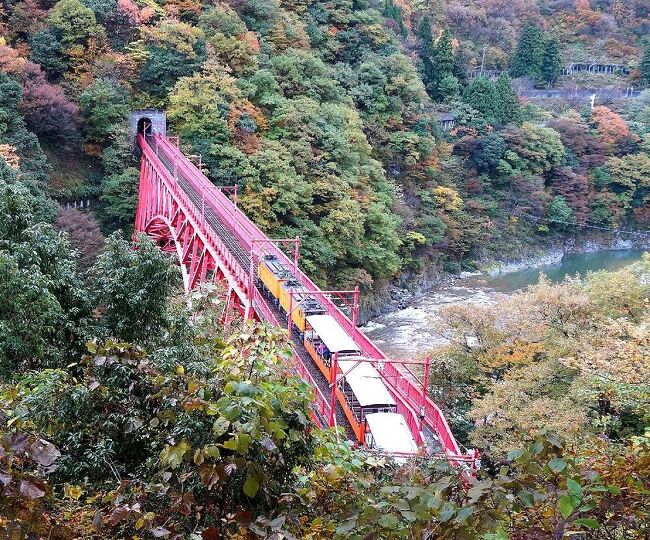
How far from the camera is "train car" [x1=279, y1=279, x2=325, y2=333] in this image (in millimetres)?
14406

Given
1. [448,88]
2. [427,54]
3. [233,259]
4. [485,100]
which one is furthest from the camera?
[427,54]

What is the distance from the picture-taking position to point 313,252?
1124 inches

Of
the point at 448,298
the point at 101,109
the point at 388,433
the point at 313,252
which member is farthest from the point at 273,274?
the point at 448,298

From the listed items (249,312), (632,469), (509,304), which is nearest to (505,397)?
(509,304)

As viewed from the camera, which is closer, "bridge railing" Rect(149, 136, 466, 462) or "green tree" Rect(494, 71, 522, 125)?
"bridge railing" Rect(149, 136, 466, 462)

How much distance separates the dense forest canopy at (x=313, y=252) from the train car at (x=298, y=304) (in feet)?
8.62

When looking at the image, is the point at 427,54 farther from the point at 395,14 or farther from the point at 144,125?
the point at 144,125

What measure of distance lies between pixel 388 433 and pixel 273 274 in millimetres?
6812

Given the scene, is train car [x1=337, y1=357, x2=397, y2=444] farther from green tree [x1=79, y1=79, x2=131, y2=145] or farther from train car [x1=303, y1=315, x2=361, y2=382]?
green tree [x1=79, y1=79, x2=131, y2=145]

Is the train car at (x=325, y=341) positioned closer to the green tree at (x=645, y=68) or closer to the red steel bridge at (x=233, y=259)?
the red steel bridge at (x=233, y=259)

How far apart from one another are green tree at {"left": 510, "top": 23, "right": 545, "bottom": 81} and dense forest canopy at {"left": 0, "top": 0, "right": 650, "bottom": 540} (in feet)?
1.28

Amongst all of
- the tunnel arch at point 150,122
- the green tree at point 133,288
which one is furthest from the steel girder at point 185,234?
the tunnel arch at point 150,122

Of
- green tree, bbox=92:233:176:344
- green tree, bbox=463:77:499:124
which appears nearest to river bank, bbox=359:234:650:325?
green tree, bbox=463:77:499:124

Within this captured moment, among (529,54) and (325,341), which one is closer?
(325,341)
